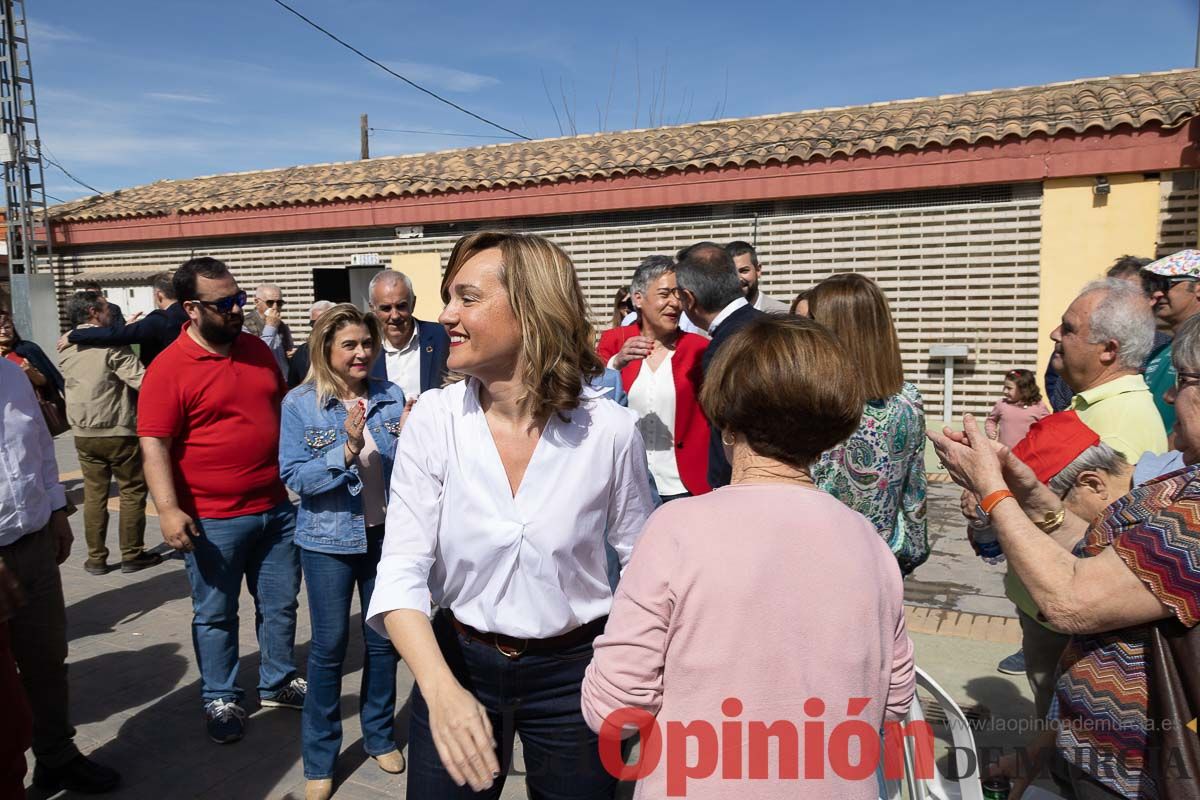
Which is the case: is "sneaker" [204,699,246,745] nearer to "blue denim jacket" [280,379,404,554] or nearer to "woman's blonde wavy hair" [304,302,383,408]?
"blue denim jacket" [280,379,404,554]

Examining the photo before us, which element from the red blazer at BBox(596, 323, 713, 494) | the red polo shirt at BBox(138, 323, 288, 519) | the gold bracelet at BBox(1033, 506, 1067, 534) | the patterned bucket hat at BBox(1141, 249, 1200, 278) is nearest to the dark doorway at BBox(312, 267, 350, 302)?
the red polo shirt at BBox(138, 323, 288, 519)

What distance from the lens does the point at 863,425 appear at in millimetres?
3020

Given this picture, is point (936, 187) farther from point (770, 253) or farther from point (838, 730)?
point (838, 730)

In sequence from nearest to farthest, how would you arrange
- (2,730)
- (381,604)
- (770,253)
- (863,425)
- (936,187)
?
(381,604)
(2,730)
(863,425)
(936,187)
(770,253)

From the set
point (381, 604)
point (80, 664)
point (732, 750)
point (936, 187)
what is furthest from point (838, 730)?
point (936, 187)

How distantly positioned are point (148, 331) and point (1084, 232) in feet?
27.6

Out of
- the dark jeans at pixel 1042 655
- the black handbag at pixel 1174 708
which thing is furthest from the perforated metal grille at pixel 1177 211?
the black handbag at pixel 1174 708

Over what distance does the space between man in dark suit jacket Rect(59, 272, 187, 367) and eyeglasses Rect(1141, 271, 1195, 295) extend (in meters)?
5.63

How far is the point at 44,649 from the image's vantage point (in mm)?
3264

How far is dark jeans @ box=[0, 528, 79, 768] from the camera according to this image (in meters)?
3.21

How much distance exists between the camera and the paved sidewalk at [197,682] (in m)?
3.46

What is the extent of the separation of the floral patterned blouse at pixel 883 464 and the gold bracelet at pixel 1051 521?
0.63 m

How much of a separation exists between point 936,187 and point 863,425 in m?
6.72

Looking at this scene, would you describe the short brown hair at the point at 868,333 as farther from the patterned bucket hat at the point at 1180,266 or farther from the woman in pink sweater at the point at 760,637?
the patterned bucket hat at the point at 1180,266
